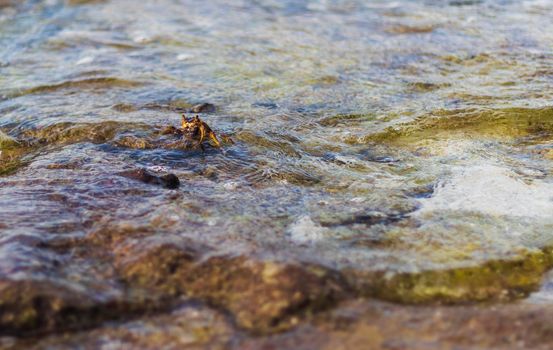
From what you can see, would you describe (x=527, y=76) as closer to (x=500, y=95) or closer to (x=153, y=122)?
(x=500, y=95)

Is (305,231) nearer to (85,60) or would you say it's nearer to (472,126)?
(472,126)

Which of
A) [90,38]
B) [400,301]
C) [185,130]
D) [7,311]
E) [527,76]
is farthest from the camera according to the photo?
[90,38]

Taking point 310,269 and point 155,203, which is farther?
point 155,203

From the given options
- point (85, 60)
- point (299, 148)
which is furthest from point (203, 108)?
point (85, 60)

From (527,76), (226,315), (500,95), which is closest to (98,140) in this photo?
(226,315)

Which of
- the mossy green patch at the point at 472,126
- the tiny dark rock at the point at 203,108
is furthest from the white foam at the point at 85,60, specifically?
the mossy green patch at the point at 472,126

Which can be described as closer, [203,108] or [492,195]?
[492,195]
